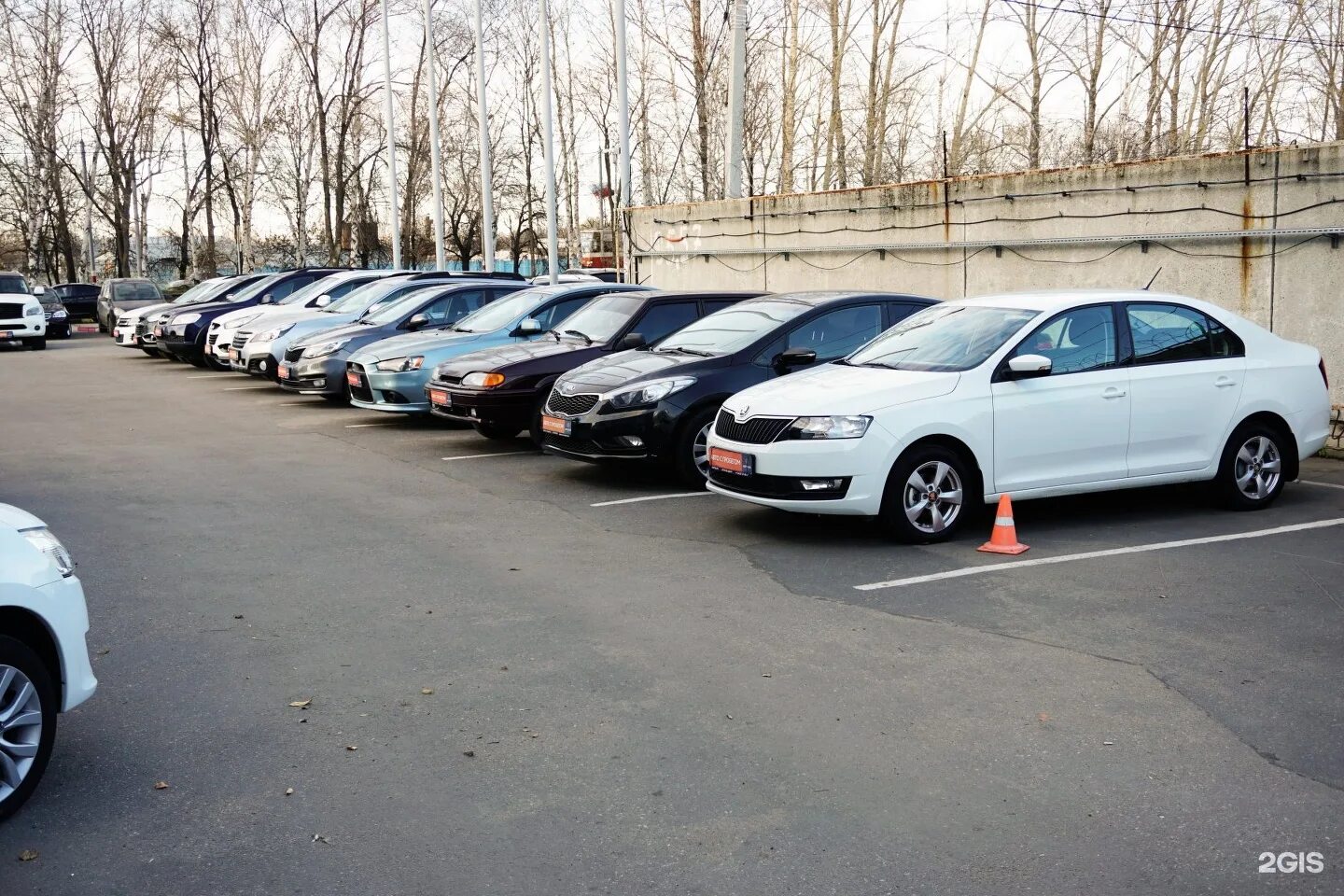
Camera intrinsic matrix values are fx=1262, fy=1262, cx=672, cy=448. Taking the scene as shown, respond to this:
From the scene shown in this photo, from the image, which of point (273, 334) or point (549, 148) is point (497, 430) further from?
point (549, 148)

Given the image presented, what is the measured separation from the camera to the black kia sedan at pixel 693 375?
10188 mm

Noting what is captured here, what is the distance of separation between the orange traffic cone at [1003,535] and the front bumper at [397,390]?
773 cm

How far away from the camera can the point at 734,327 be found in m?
11.0

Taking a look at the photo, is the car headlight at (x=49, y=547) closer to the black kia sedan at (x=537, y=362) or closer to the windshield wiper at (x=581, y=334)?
the black kia sedan at (x=537, y=362)

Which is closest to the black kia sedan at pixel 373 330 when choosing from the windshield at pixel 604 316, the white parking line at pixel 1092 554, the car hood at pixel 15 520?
the windshield at pixel 604 316

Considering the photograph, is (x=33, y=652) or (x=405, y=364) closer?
(x=33, y=652)

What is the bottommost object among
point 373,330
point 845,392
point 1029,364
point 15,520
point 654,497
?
point 654,497

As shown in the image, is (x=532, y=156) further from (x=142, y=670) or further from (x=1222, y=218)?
(x=142, y=670)

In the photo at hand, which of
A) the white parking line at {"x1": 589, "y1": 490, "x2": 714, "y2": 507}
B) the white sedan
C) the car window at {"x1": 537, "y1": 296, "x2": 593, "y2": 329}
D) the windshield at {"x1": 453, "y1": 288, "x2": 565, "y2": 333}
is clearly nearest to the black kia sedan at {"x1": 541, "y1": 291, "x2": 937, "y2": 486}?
the white parking line at {"x1": 589, "y1": 490, "x2": 714, "y2": 507}

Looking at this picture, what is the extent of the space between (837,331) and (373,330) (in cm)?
807

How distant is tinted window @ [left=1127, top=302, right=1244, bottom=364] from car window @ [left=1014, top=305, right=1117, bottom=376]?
0.75 feet

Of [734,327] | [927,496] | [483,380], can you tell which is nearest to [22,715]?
[927,496]

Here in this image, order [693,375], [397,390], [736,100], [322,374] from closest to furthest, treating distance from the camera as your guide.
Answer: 1. [693,375]
2. [397,390]
3. [322,374]
4. [736,100]

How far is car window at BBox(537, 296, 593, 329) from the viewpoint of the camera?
1434 centimetres
